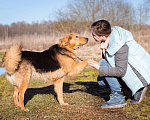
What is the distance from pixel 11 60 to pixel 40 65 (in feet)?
2.02

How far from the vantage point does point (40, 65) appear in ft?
12.0

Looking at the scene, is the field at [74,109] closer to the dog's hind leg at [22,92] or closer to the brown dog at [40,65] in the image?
the dog's hind leg at [22,92]

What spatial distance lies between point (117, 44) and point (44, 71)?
1692mm

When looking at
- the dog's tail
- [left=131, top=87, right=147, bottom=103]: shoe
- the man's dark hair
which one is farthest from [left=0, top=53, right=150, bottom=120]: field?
the man's dark hair

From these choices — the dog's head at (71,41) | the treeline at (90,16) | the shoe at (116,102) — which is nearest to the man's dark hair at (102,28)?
the dog's head at (71,41)

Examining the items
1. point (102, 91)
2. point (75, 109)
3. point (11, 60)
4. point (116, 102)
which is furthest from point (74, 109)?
point (11, 60)

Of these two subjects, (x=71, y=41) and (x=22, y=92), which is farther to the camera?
(x=71, y=41)

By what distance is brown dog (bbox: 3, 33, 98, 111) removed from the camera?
347 cm

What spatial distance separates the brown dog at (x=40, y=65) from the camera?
347cm

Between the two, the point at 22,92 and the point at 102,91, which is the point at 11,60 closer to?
the point at 22,92

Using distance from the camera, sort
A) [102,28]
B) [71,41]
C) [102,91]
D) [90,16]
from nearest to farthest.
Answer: [102,28] → [71,41] → [102,91] → [90,16]

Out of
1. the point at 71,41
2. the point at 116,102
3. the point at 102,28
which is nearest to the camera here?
the point at 102,28

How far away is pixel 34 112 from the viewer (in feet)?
10.9

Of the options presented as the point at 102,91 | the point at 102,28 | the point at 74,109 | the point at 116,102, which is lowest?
the point at 102,91
